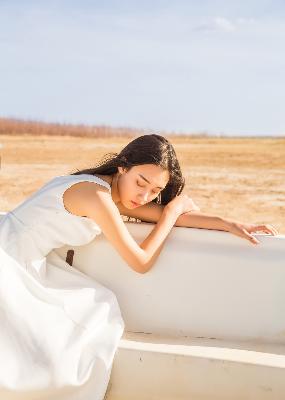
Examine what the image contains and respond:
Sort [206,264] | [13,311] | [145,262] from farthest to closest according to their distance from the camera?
[206,264] → [145,262] → [13,311]

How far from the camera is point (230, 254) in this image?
116 inches

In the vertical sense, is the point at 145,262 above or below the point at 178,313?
above

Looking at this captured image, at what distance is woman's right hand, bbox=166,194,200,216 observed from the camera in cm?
296

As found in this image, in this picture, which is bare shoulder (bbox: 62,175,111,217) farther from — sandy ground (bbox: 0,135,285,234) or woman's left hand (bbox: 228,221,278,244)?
sandy ground (bbox: 0,135,285,234)

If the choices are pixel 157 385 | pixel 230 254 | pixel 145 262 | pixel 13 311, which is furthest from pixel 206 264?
pixel 13 311

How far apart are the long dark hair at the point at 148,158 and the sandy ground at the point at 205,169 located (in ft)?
15.1

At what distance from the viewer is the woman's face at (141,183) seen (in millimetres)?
2721

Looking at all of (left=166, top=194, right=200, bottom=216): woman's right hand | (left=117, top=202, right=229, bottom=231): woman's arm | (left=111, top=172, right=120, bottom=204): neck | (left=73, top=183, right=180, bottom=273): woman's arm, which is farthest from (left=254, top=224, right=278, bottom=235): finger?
(left=111, top=172, right=120, bottom=204): neck

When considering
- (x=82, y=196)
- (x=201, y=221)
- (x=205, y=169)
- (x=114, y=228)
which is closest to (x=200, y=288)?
(x=201, y=221)

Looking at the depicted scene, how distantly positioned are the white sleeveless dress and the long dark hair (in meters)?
0.12

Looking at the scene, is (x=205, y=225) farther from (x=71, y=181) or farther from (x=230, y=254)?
(x=71, y=181)

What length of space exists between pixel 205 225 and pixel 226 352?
57 cm

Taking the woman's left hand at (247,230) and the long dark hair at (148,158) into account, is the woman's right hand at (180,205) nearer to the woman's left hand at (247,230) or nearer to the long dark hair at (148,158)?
the long dark hair at (148,158)

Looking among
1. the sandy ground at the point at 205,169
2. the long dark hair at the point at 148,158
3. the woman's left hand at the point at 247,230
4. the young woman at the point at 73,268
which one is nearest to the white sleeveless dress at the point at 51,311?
the young woman at the point at 73,268
